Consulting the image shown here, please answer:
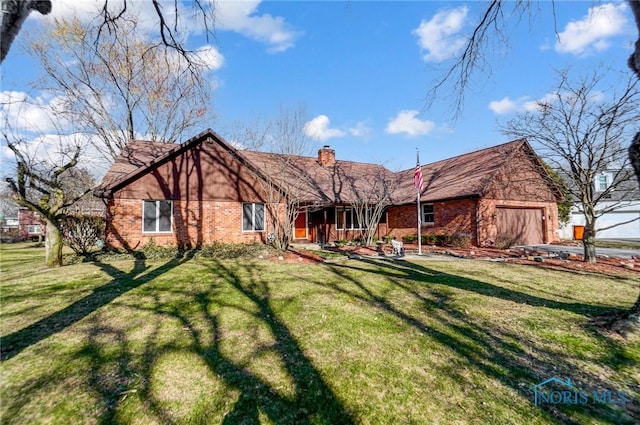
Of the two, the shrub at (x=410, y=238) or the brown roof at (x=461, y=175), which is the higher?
the brown roof at (x=461, y=175)

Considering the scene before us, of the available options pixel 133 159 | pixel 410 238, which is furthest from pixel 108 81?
pixel 410 238

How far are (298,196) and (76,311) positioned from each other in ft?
34.9

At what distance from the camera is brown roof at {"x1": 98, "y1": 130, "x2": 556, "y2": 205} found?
13.9 meters

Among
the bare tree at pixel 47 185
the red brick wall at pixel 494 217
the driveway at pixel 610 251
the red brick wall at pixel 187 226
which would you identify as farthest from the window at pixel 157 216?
the driveway at pixel 610 251

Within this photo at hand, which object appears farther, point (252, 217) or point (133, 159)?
point (252, 217)

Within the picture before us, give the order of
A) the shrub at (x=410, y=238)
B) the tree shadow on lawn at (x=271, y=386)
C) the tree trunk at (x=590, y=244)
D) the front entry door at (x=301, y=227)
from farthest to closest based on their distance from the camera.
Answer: the front entry door at (x=301, y=227)
the shrub at (x=410, y=238)
the tree trunk at (x=590, y=244)
the tree shadow on lawn at (x=271, y=386)

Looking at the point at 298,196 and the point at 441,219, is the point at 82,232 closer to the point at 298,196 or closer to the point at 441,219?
the point at 298,196

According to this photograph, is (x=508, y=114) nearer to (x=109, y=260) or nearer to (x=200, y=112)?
(x=109, y=260)

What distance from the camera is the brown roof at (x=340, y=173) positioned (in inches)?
547

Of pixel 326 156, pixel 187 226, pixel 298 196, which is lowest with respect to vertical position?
pixel 187 226

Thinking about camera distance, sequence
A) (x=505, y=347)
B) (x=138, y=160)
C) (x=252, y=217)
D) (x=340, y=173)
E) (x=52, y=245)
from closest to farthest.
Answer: (x=505, y=347) < (x=52, y=245) < (x=138, y=160) < (x=252, y=217) < (x=340, y=173)

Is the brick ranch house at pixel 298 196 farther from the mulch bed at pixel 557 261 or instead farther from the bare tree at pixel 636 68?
the bare tree at pixel 636 68

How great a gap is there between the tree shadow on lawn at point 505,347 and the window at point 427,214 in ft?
37.9

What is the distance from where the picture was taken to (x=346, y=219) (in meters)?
19.3
